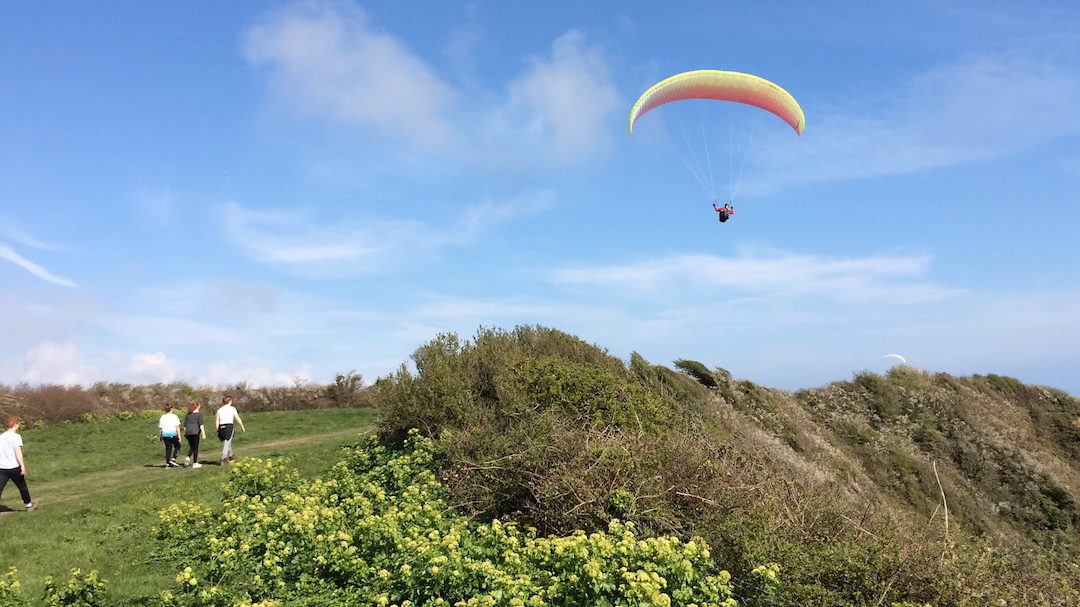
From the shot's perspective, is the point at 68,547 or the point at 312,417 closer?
the point at 68,547

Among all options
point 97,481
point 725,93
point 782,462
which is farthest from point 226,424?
point 725,93

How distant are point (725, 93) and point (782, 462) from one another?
11.9 metres

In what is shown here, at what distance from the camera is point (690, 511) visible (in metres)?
7.34

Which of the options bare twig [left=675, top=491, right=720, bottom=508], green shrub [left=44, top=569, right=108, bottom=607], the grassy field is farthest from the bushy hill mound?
green shrub [left=44, top=569, right=108, bottom=607]

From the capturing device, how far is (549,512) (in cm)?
767

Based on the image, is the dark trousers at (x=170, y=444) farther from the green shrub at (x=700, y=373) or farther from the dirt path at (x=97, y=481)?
the green shrub at (x=700, y=373)

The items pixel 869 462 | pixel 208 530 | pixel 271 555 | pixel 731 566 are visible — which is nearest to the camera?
pixel 731 566

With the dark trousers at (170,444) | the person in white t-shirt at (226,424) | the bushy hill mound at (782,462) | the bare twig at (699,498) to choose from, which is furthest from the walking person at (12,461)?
the bare twig at (699,498)

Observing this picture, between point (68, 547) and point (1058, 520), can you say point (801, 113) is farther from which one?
point (68, 547)

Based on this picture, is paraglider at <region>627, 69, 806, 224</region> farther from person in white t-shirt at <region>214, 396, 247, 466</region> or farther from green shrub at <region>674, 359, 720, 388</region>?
person in white t-shirt at <region>214, 396, 247, 466</region>

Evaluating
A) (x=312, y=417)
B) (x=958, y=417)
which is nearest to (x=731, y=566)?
(x=958, y=417)

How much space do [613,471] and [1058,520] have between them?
1546cm

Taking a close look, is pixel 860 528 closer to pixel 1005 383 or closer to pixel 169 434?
pixel 169 434

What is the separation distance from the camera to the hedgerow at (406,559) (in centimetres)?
498
